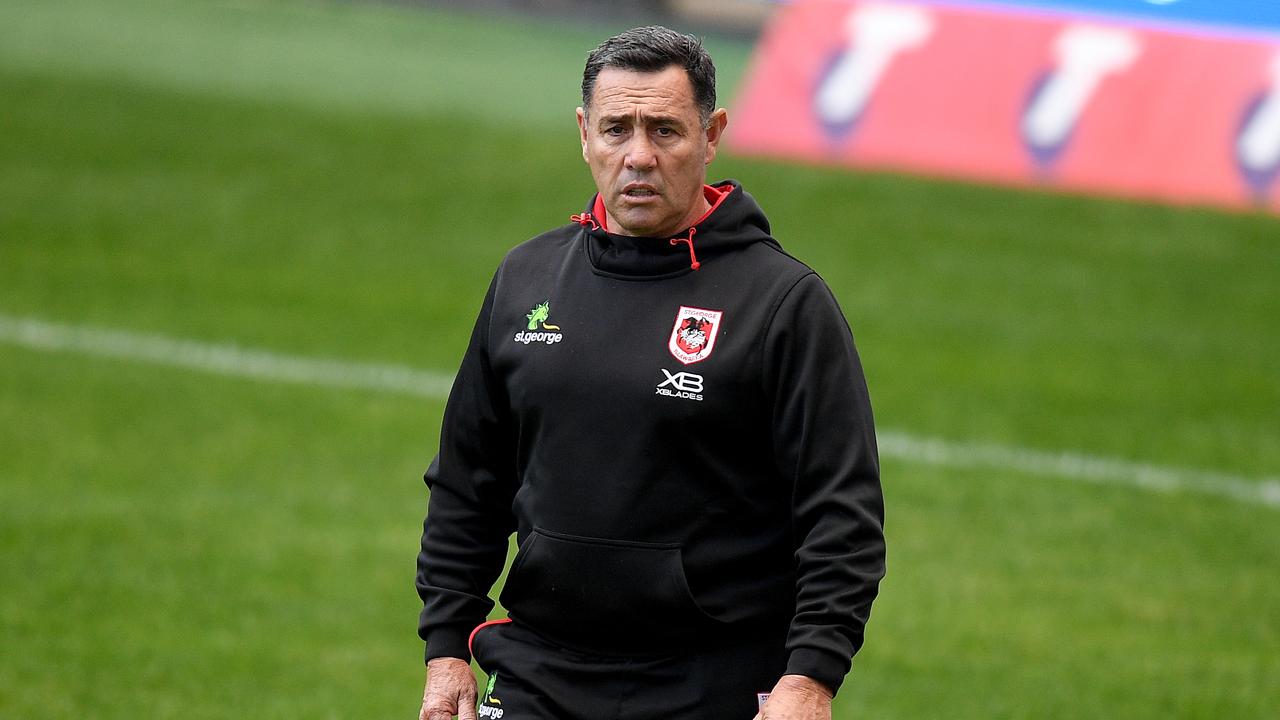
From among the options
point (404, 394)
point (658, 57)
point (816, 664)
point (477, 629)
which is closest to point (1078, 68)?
point (404, 394)

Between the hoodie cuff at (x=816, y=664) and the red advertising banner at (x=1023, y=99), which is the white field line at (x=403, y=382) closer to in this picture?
the red advertising banner at (x=1023, y=99)

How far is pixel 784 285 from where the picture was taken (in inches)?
172

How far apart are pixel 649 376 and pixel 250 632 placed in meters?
5.33

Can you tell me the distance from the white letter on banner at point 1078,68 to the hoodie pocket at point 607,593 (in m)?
13.8

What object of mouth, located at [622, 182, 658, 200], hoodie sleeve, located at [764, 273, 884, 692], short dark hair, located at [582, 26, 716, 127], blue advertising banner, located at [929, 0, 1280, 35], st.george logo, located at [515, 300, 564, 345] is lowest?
blue advertising banner, located at [929, 0, 1280, 35]

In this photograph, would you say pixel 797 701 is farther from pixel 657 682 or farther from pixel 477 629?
pixel 477 629

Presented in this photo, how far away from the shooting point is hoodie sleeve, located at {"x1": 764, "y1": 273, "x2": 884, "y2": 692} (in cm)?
418

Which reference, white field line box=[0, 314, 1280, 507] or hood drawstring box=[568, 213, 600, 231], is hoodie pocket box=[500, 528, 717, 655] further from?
white field line box=[0, 314, 1280, 507]

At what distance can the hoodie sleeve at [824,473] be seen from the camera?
418cm

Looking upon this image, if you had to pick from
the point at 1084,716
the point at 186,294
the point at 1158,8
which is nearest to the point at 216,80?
the point at 186,294

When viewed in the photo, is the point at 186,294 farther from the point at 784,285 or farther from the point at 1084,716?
the point at 784,285

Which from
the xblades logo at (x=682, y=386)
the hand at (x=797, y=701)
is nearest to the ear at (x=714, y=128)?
the xblades logo at (x=682, y=386)

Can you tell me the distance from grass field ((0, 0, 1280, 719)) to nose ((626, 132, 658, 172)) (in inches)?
174

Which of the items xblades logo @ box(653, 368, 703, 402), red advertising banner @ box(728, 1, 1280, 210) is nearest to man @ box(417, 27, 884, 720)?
xblades logo @ box(653, 368, 703, 402)
